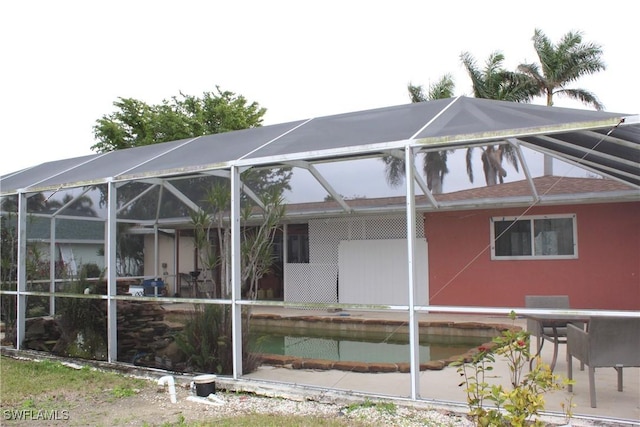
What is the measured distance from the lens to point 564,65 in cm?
2100

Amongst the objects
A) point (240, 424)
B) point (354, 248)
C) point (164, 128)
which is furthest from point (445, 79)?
point (240, 424)

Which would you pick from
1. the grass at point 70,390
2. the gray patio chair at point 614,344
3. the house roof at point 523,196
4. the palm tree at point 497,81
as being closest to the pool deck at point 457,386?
the gray patio chair at point 614,344

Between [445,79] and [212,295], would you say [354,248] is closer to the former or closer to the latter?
[212,295]

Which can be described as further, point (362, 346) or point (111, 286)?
point (362, 346)

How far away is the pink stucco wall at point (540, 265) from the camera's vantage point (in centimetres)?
974

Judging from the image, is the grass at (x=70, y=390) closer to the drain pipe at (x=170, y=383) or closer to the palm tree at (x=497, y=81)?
the drain pipe at (x=170, y=383)

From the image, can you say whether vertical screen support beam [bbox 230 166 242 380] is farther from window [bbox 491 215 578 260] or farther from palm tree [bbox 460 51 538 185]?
palm tree [bbox 460 51 538 185]

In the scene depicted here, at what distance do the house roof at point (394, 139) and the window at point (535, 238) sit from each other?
2.76 metres

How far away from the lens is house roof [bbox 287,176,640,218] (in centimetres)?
943

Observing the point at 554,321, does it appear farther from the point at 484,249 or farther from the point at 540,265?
the point at 484,249

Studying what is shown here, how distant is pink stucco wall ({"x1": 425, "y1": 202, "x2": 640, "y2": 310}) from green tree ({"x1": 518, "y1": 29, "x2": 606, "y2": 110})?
42.3 feet

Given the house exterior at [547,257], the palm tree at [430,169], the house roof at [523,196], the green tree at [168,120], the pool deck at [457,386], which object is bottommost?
the pool deck at [457,386]

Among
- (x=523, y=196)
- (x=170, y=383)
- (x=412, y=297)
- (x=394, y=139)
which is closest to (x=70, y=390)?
(x=170, y=383)

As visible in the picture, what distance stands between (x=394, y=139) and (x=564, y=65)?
19.2 m
